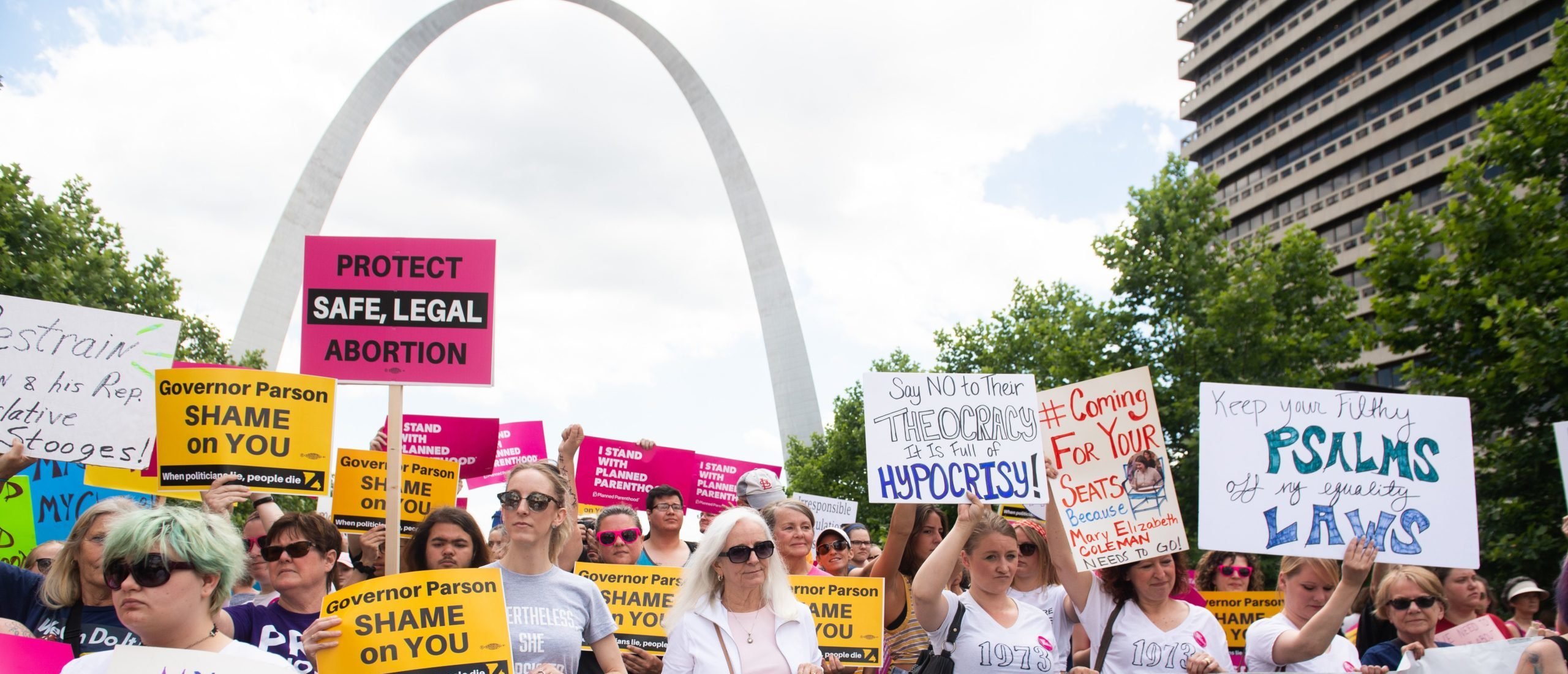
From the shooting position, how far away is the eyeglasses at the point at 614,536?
682 cm

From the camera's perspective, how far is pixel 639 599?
6125 millimetres

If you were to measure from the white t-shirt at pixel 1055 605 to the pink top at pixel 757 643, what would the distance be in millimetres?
1686

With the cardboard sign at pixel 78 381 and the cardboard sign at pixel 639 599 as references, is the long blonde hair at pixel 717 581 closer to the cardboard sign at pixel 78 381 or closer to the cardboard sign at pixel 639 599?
the cardboard sign at pixel 639 599

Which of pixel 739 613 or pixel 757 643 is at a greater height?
pixel 739 613

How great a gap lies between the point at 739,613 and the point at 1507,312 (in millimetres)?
17075

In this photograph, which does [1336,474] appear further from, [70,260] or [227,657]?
[70,260]

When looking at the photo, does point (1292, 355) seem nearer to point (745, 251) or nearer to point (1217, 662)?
point (745, 251)

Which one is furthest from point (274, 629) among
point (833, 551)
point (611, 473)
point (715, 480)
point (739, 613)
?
point (715, 480)

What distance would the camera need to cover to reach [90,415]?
6457 millimetres

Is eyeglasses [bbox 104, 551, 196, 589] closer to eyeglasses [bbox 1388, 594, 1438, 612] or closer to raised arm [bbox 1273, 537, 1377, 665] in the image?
raised arm [bbox 1273, 537, 1377, 665]

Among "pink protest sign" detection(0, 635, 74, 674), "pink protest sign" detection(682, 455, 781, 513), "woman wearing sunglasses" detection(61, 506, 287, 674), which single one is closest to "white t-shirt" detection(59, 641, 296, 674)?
"woman wearing sunglasses" detection(61, 506, 287, 674)

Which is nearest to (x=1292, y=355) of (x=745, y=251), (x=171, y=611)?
(x=745, y=251)

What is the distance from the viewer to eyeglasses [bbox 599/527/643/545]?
269 inches

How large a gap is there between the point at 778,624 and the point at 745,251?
32805mm
